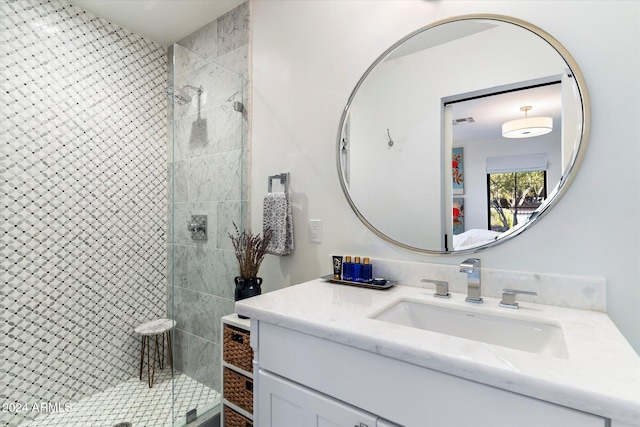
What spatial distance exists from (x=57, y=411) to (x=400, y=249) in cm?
222

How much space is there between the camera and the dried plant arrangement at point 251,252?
1528 mm

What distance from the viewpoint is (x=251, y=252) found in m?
1.54

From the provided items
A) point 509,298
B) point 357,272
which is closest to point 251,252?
point 357,272

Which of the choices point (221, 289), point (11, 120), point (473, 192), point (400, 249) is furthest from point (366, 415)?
point (11, 120)

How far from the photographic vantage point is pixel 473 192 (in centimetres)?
119

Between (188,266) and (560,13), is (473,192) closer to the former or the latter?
(560,13)

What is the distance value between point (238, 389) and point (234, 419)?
137 millimetres

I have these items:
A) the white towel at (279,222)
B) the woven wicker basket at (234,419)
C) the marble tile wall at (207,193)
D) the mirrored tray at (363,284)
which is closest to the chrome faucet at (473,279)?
the mirrored tray at (363,284)

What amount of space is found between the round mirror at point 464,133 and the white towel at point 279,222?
376 mm

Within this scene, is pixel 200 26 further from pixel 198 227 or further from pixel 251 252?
pixel 251 252

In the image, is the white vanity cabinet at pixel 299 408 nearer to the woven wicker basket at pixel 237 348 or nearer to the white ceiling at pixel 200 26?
the woven wicker basket at pixel 237 348

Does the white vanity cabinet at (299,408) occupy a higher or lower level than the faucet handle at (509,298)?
lower

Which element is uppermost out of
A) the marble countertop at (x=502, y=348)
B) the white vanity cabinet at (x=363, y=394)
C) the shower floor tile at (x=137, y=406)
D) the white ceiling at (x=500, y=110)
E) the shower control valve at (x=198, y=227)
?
the white ceiling at (x=500, y=110)

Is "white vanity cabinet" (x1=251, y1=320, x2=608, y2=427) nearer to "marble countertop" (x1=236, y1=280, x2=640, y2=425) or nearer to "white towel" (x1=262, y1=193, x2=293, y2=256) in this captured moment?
"marble countertop" (x1=236, y1=280, x2=640, y2=425)
